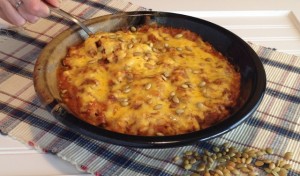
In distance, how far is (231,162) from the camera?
117 cm

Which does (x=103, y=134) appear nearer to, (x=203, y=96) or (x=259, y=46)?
(x=203, y=96)

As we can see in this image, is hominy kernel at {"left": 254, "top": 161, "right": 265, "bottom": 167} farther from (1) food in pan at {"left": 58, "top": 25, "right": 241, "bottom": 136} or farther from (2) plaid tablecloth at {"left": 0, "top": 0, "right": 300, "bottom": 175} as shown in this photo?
(1) food in pan at {"left": 58, "top": 25, "right": 241, "bottom": 136}

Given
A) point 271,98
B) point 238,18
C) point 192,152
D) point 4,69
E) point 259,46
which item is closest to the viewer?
point 192,152

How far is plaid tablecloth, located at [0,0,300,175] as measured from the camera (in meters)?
1.18

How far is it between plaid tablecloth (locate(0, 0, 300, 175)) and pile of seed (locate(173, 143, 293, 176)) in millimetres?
22

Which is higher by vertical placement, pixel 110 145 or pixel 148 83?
pixel 148 83

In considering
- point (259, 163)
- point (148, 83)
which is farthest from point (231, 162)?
point (148, 83)

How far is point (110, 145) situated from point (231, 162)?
1.17 ft

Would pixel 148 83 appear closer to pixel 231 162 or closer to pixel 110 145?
pixel 110 145

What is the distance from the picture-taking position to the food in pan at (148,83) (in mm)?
1150

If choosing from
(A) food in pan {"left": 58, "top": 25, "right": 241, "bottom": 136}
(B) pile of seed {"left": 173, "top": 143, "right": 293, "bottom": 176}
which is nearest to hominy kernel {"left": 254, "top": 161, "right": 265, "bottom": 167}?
(B) pile of seed {"left": 173, "top": 143, "right": 293, "bottom": 176}

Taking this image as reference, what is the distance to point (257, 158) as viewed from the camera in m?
1.21

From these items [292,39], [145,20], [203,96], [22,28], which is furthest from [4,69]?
[292,39]

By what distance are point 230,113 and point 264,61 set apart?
487 mm
